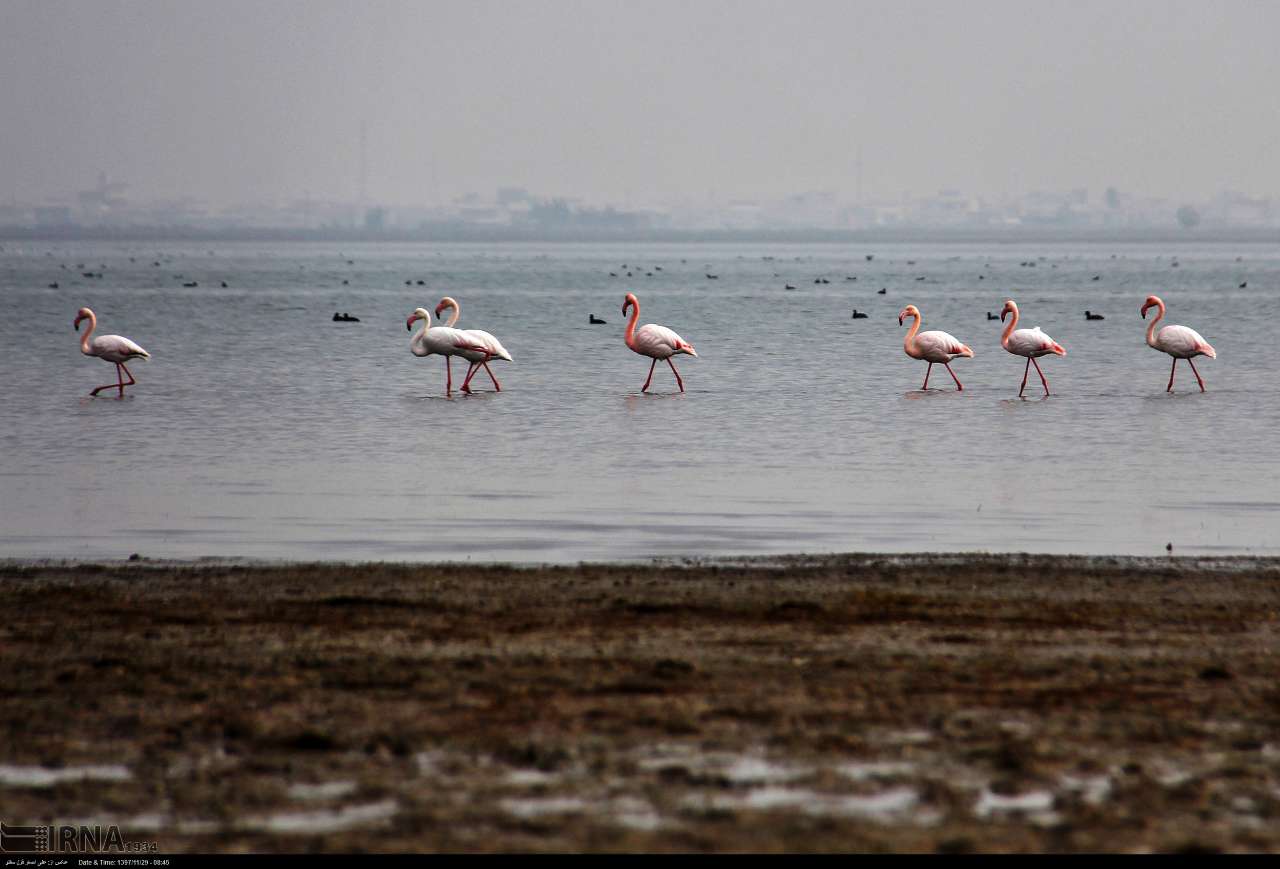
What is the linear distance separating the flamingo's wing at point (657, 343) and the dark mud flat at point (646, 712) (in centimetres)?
1825

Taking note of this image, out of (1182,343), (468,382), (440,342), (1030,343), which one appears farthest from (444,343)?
(1182,343)

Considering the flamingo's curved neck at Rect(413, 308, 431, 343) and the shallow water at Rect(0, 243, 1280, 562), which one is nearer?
the shallow water at Rect(0, 243, 1280, 562)

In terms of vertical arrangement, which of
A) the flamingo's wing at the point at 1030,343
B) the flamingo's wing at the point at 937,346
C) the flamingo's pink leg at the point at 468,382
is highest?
the flamingo's wing at the point at 1030,343

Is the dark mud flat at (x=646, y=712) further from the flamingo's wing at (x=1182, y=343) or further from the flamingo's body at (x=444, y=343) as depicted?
the flamingo's wing at (x=1182, y=343)

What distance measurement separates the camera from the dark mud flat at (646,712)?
6.02m

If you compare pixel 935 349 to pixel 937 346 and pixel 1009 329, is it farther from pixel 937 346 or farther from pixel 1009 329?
pixel 1009 329

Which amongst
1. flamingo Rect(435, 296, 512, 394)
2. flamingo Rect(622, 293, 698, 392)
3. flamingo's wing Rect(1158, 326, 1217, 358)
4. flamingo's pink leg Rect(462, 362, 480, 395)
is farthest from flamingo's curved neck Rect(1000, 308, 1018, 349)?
flamingo's pink leg Rect(462, 362, 480, 395)

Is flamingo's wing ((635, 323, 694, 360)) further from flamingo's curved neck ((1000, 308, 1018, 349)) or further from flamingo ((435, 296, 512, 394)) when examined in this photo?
flamingo's curved neck ((1000, 308, 1018, 349))

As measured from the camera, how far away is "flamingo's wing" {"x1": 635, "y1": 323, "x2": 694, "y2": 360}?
29172mm

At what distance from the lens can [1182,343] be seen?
29.5 m

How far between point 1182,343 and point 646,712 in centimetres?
2394

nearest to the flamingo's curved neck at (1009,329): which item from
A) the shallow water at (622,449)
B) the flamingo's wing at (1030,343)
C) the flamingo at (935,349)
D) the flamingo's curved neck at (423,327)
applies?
the flamingo's wing at (1030,343)

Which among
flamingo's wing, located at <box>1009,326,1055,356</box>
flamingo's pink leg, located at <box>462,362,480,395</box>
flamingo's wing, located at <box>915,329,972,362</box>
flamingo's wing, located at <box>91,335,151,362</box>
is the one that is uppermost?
flamingo's wing, located at <box>1009,326,1055,356</box>

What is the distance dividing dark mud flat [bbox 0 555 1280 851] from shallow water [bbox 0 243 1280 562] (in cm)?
272
